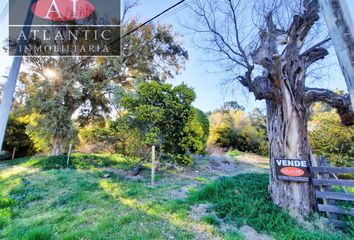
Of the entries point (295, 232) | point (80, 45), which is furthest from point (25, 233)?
point (80, 45)

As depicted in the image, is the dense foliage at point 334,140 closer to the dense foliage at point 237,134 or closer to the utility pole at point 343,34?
the dense foliage at point 237,134

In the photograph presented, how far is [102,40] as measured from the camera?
10.6 m

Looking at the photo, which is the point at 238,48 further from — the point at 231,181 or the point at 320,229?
the point at 320,229

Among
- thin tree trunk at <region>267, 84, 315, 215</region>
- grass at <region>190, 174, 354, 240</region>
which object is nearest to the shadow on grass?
grass at <region>190, 174, 354, 240</region>

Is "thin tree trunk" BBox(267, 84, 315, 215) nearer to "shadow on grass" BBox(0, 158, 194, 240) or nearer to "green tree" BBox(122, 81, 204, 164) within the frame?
"shadow on grass" BBox(0, 158, 194, 240)

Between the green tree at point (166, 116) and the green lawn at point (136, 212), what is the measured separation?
1.76 meters

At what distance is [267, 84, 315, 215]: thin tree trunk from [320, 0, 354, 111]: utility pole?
7.20ft

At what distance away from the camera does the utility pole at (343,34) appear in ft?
4.93

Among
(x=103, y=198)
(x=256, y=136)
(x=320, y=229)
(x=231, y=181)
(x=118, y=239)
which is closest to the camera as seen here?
(x=118, y=239)

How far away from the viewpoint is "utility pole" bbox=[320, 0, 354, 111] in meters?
1.50

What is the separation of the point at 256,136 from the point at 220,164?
25.1 ft

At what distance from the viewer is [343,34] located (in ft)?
5.01
